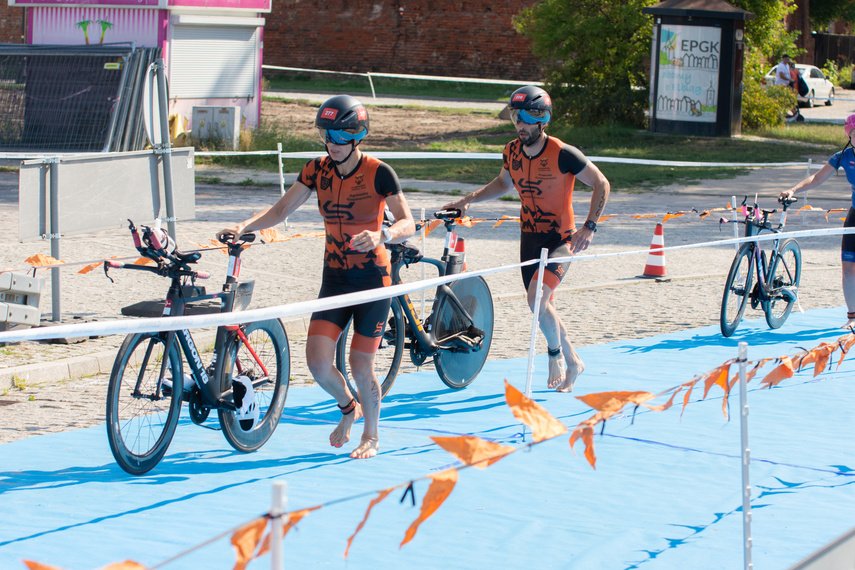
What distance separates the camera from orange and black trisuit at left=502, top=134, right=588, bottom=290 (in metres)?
6.31

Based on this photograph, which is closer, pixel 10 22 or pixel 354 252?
pixel 354 252

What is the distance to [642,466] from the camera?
5062mm

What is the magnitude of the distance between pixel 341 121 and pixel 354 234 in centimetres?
57

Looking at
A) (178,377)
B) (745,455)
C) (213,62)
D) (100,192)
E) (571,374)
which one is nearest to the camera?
(745,455)

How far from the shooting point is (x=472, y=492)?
186 inches

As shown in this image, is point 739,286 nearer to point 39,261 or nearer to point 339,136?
point 339,136

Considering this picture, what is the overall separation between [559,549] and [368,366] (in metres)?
1.52

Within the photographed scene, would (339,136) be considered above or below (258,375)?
above

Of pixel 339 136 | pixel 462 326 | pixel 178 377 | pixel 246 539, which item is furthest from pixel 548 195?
pixel 246 539

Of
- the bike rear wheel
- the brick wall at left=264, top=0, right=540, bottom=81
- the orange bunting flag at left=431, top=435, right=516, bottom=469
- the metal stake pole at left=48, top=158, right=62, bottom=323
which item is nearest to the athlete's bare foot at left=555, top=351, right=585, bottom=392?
the bike rear wheel

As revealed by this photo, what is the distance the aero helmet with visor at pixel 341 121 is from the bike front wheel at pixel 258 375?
106 centimetres

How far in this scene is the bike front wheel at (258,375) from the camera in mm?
5152

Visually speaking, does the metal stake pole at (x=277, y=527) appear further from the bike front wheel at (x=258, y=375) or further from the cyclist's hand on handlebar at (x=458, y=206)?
the cyclist's hand on handlebar at (x=458, y=206)

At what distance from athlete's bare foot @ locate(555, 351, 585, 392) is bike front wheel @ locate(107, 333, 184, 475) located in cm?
257
